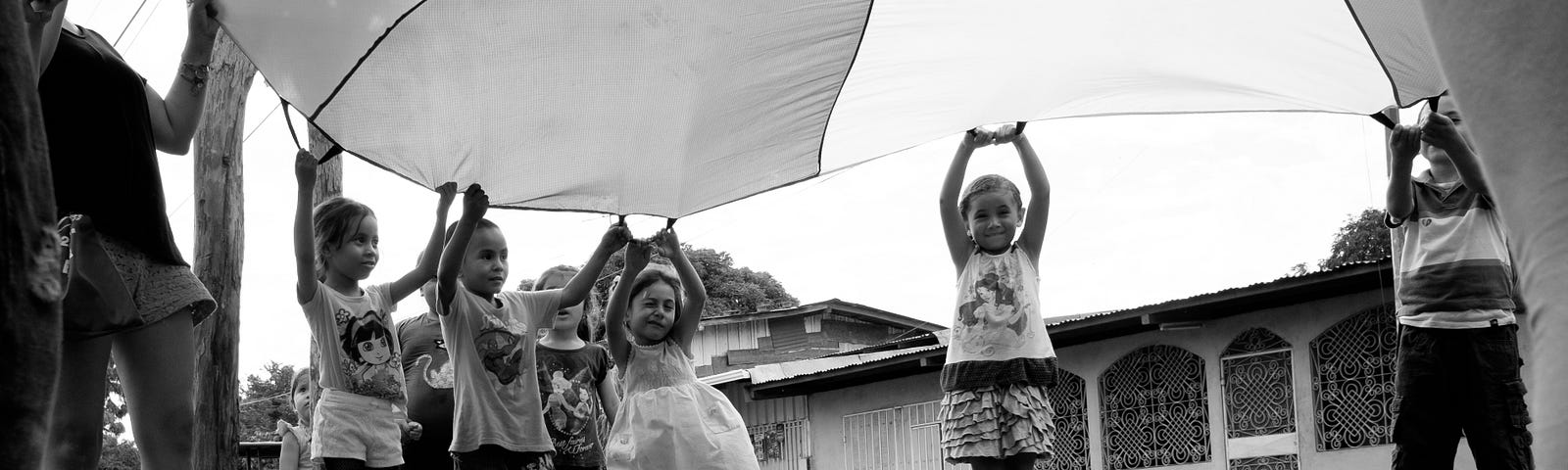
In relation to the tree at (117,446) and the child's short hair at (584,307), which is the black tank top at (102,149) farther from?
the tree at (117,446)

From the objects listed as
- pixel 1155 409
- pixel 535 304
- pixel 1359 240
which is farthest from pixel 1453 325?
pixel 1359 240

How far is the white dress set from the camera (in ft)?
15.4

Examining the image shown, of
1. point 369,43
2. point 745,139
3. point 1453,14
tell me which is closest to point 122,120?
point 369,43

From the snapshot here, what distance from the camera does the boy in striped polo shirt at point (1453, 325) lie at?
4.00m

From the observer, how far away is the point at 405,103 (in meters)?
3.97

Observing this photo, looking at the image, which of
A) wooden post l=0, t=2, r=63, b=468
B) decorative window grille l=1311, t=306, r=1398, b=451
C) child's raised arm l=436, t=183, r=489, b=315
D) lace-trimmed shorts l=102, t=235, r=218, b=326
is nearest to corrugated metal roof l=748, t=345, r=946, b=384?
decorative window grille l=1311, t=306, r=1398, b=451

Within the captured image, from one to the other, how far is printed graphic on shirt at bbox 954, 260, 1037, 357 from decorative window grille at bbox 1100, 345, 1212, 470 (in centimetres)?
760

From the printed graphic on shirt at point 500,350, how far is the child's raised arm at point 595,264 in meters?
0.24

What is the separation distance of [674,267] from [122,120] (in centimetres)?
247

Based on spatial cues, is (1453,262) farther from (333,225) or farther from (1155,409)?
(1155,409)

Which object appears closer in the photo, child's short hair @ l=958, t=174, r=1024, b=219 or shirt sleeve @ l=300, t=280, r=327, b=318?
shirt sleeve @ l=300, t=280, r=327, b=318

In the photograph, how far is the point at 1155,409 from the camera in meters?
11.9

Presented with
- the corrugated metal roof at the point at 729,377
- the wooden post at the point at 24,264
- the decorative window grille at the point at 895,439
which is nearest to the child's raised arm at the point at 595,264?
the wooden post at the point at 24,264

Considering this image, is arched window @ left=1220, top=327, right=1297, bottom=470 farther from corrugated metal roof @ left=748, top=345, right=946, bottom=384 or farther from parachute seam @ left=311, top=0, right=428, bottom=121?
parachute seam @ left=311, top=0, right=428, bottom=121
